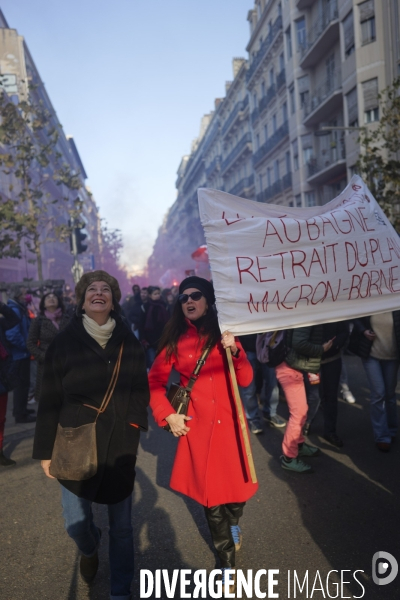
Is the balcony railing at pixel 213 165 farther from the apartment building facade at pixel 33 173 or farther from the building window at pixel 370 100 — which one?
the building window at pixel 370 100

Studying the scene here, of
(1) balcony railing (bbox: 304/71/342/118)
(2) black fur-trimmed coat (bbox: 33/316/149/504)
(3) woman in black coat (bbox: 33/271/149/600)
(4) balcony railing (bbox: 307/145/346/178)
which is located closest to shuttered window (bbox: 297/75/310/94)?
(1) balcony railing (bbox: 304/71/342/118)

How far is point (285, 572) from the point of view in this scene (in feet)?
10.7

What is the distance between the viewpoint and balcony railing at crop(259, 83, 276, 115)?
33.7m

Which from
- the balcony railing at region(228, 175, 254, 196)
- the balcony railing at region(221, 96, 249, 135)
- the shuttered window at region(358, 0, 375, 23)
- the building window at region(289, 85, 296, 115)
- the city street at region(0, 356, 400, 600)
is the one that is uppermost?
the balcony railing at region(221, 96, 249, 135)

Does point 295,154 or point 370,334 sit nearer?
point 370,334

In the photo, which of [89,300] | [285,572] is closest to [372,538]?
[285,572]

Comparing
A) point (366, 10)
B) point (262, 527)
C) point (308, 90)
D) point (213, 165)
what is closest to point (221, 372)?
point (262, 527)

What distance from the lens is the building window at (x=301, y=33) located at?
92.8 ft

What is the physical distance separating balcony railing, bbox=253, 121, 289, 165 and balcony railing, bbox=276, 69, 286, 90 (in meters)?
2.33

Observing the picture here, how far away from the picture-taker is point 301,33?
93.6 ft

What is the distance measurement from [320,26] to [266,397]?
24674mm

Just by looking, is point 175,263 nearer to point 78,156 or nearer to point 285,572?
point 78,156

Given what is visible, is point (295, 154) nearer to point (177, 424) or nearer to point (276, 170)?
point (276, 170)

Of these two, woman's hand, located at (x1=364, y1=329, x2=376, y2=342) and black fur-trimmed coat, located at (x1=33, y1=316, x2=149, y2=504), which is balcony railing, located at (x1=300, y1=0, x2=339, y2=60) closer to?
woman's hand, located at (x1=364, y1=329, x2=376, y2=342)
